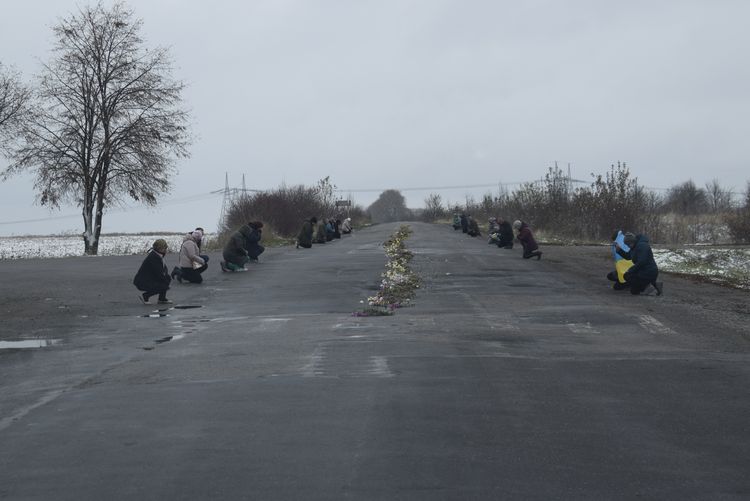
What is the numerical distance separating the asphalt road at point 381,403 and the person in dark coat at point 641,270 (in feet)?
8.30

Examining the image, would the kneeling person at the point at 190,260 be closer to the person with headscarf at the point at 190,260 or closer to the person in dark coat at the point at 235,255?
the person with headscarf at the point at 190,260

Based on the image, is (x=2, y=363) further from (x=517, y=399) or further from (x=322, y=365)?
(x=517, y=399)

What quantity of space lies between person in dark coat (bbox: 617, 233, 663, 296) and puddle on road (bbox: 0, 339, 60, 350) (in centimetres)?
1241

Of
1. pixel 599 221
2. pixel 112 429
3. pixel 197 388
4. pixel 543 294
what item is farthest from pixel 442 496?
pixel 599 221

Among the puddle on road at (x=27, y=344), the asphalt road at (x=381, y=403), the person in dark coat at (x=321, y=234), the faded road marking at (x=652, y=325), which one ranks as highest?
the person in dark coat at (x=321, y=234)

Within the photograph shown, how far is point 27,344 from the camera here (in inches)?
569

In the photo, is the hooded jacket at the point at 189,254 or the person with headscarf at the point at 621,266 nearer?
the person with headscarf at the point at 621,266

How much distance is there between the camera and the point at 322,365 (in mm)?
11133

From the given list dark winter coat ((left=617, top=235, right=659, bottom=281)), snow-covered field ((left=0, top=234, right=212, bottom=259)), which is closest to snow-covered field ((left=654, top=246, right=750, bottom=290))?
dark winter coat ((left=617, top=235, right=659, bottom=281))

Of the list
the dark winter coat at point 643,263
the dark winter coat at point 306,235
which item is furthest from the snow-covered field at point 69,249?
the dark winter coat at point 643,263

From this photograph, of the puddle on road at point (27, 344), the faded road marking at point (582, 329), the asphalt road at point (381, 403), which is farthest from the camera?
the faded road marking at point (582, 329)

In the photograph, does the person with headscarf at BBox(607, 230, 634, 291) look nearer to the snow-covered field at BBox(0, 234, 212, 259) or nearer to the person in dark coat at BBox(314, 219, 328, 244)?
the snow-covered field at BBox(0, 234, 212, 259)

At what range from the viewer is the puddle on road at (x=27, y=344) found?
14.2 m

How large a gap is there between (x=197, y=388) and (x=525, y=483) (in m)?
4.55
